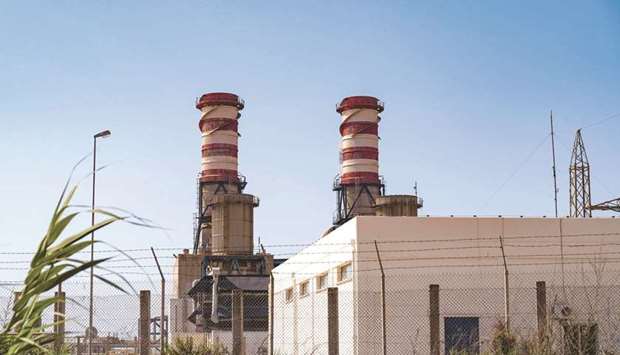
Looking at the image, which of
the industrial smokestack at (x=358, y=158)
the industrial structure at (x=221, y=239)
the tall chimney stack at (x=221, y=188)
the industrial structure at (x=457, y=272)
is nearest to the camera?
the industrial structure at (x=457, y=272)

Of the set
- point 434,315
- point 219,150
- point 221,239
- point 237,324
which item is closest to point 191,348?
point 237,324

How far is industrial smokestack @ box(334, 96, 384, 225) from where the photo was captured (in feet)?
225

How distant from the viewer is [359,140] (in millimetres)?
70250

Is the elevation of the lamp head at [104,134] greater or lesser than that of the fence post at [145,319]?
greater

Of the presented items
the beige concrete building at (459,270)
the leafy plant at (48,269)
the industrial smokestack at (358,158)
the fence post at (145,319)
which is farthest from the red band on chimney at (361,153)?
the leafy plant at (48,269)

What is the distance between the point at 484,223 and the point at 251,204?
3988 centimetres

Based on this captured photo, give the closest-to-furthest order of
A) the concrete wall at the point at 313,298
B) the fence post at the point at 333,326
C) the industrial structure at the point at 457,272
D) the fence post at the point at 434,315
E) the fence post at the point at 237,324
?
the fence post at the point at 434,315 → the fence post at the point at 333,326 → the fence post at the point at 237,324 → the industrial structure at the point at 457,272 → the concrete wall at the point at 313,298

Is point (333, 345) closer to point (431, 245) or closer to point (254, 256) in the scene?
point (431, 245)

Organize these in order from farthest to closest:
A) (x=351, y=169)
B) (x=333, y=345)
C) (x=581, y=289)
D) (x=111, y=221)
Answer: (x=351, y=169) → (x=581, y=289) → (x=333, y=345) → (x=111, y=221)

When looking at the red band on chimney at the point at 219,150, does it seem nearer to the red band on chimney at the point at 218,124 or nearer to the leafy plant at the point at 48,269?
the red band on chimney at the point at 218,124

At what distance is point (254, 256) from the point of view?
202 ft

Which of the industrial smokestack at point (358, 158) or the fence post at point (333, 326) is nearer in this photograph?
the fence post at point (333, 326)

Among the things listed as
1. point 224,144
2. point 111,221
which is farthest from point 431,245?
point 224,144

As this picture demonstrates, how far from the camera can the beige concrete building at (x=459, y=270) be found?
24641mm
